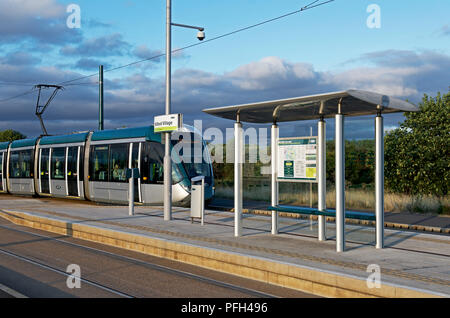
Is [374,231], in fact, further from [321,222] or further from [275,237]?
[275,237]

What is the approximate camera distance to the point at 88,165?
70.4 feet

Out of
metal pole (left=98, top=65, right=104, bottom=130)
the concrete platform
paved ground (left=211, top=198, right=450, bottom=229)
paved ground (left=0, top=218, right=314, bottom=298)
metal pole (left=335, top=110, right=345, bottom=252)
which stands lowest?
paved ground (left=0, top=218, right=314, bottom=298)

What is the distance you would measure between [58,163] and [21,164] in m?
5.09

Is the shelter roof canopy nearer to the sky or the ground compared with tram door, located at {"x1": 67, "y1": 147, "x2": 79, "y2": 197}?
nearer to the sky

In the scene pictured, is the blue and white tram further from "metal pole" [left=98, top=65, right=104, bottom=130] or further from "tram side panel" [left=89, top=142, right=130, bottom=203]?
"metal pole" [left=98, top=65, right=104, bottom=130]

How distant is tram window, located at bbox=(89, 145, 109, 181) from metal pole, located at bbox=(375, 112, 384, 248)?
44.1 feet

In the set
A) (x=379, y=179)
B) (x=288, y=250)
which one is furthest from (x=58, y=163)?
(x=379, y=179)

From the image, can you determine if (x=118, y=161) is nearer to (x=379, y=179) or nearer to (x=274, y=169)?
(x=274, y=169)

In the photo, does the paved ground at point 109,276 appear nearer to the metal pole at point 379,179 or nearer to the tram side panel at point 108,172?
the metal pole at point 379,179

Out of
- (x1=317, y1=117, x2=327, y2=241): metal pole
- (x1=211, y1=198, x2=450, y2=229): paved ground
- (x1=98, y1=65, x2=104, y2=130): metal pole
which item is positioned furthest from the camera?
(x1=98, y1=65, x2=104, y2=130): metal pole

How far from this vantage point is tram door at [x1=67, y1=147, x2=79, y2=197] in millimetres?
22188

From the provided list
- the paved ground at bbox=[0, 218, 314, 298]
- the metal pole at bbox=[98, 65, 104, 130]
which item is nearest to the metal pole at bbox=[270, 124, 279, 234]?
the paved ground at bbox=[0, 218, 314, 298]

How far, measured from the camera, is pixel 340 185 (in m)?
9.09
